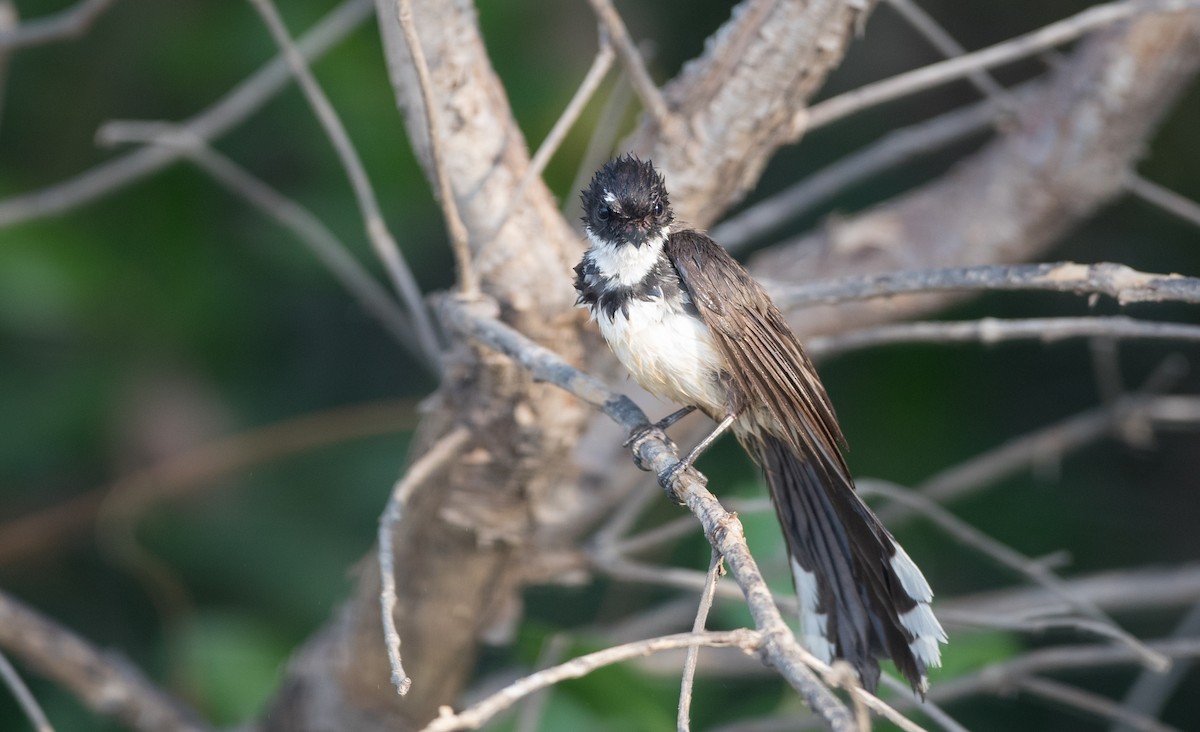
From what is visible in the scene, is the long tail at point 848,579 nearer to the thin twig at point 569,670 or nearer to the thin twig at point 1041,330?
the thin twig at point 1041,330

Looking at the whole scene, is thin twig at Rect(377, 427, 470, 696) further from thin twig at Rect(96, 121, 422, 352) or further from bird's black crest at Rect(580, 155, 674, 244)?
thin twig at Rect(96, 121, 422, 352)

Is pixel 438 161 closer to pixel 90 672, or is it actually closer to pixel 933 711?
pixel 933 711

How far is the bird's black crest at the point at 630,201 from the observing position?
7.85 ft

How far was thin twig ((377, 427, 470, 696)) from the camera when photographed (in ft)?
5.03

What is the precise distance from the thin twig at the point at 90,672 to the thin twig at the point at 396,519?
1.04 metres

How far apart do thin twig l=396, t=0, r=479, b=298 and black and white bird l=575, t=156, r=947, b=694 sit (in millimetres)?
237

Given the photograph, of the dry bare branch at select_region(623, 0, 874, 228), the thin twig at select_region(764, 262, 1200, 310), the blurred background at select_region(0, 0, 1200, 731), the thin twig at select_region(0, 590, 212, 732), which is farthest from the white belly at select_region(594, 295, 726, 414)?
the blurred background at select_region(0, 0, 1200, 731)

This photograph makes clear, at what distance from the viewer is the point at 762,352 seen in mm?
2277

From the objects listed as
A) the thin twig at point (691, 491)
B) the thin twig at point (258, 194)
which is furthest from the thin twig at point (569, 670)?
the thin twig at point (258, 194)

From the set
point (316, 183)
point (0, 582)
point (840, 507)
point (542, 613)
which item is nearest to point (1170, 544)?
point (542, 613)

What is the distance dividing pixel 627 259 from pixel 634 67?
0.41m

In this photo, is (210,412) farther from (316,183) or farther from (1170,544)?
(1170,544)

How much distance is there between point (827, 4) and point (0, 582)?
3.31m

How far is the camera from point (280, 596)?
412cm
